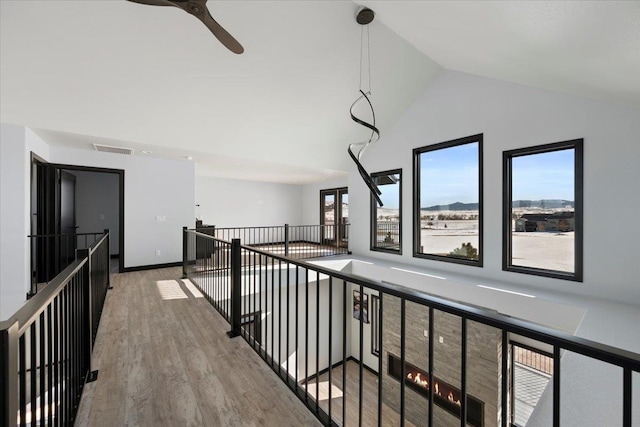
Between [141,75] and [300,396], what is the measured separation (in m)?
4.14

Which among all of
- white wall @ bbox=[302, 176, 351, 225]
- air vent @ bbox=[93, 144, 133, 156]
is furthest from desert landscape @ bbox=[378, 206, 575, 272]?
air vent @ bbox=[93, 144, 133, 156]

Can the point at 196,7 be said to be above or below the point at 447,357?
above

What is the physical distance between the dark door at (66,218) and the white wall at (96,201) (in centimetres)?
150

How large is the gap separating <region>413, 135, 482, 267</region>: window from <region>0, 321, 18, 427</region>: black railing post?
18.6 feet

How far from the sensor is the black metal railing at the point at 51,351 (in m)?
0.80

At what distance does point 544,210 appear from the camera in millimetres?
4387

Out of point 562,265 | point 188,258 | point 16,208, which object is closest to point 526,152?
point 562,265

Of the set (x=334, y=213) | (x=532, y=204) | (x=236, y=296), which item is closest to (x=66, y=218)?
(x=236, y=296)

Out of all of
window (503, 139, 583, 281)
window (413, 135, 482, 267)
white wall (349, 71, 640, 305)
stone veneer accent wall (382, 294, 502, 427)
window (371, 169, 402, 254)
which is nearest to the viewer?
white wall (349, 71, 640, 305)

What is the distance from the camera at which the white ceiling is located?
245cm

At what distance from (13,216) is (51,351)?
158 inches

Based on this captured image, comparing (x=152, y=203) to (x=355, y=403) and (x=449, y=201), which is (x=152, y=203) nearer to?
(x=355, y=403)

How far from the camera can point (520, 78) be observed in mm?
3836

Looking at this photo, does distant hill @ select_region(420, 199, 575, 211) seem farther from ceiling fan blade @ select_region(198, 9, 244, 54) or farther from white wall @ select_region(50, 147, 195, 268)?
white wall @ select_region(50, 147, 195, 268)
